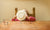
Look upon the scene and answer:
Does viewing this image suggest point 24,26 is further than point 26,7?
No

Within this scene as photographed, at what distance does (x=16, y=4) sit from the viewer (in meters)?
1.89

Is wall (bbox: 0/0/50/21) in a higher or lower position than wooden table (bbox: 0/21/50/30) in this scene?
higher

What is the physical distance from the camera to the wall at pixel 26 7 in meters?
1.87

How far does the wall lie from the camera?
187 cm

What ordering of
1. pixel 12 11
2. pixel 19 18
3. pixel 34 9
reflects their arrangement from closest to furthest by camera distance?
pixel 19 18
pixel 34 9
pixel 12 11

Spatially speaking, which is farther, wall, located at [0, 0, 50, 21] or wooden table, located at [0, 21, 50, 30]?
wall, located at [0, 0, 50, 21]

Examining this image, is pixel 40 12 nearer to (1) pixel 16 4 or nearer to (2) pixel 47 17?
(2) pixel 47 17

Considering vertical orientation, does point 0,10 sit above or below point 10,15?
above

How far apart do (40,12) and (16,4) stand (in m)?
0.65

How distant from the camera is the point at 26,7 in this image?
1893 mm

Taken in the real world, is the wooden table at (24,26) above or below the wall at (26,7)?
below

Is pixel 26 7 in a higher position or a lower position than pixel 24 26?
higher

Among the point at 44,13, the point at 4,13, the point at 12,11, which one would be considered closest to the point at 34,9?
the point at 44,13

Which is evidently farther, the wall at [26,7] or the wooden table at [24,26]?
the wall at [26,7]
